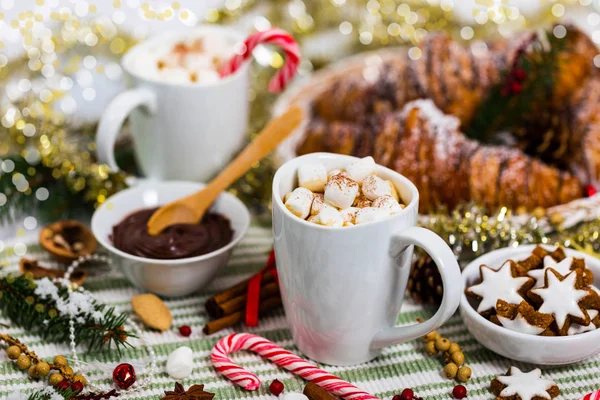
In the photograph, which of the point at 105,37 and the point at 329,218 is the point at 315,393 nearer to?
the point at 329,218

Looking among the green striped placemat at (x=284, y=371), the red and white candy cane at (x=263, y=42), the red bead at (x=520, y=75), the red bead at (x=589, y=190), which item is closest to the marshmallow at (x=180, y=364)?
the green striped placemat at (x=284, y=371)

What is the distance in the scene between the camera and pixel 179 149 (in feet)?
5.38

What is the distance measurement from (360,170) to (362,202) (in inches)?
2.6

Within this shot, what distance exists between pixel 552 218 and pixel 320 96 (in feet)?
2.25

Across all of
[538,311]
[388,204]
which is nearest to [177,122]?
[388,204]

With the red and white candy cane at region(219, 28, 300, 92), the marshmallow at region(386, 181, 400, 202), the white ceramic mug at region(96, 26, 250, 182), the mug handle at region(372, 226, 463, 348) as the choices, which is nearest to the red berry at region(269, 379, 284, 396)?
the mug handle at region(372, 226, 463, 348)

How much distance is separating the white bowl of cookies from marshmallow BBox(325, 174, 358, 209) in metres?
0.28

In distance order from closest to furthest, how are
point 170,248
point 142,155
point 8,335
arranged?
1. point 8,335
2. point 170,248
3. point 142,155

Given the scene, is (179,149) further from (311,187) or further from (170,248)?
(311,187)

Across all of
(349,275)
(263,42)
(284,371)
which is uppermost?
(263,42)

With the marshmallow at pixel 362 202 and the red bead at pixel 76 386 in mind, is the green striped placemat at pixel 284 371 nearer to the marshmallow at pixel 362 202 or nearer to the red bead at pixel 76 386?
the red bead at pixel 76 386

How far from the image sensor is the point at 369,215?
110 cm

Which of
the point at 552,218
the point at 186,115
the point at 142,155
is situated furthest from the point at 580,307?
the point at 142,155

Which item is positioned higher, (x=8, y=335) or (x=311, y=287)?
(x=311, y=287)
